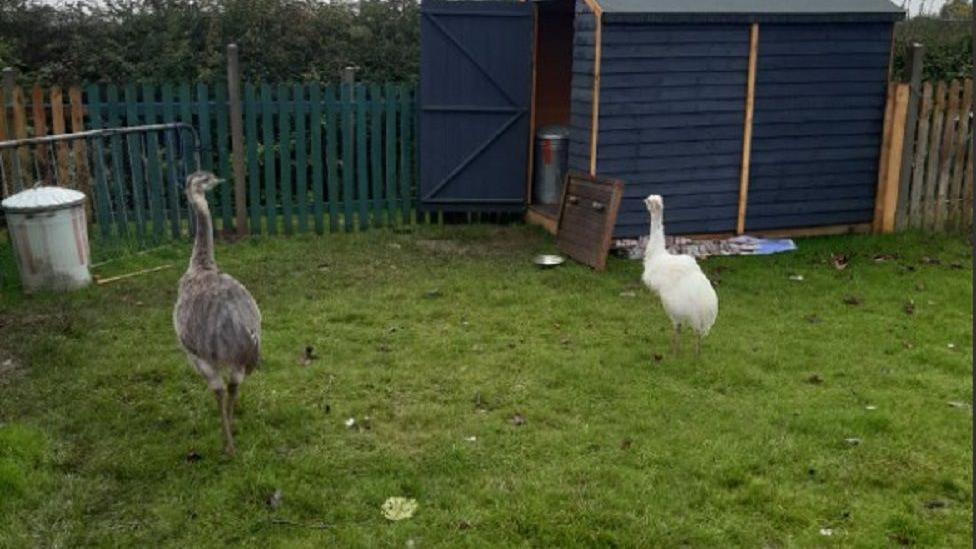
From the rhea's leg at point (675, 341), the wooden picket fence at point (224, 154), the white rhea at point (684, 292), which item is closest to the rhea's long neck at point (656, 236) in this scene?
the white rhea at point (684, 292)

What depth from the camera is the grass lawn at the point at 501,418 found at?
468 centimetres

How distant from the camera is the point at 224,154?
1091 cm

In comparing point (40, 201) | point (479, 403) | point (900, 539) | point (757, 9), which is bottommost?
point (900, 539)

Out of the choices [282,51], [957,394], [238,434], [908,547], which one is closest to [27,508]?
[238,434]

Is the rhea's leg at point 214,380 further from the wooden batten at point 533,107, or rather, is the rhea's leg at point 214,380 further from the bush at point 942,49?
the bush at point 942,49

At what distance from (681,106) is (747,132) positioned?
3.26ft

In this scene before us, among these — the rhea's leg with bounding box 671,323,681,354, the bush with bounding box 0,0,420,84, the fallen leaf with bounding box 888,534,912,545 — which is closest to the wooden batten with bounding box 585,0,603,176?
the rhea's leg with bounding box 671,323,681,354

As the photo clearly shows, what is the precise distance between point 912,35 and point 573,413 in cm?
1313

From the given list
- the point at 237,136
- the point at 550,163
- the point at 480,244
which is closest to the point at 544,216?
the point at 550,163

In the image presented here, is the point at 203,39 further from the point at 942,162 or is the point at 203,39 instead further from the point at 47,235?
the point at 942,162

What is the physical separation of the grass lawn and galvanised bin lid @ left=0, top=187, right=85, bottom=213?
0.89 m

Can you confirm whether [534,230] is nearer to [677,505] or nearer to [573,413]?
[573,413]

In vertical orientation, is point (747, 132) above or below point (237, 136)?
above

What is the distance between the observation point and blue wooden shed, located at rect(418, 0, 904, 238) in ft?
33.1
